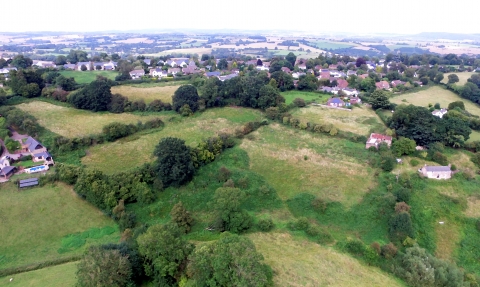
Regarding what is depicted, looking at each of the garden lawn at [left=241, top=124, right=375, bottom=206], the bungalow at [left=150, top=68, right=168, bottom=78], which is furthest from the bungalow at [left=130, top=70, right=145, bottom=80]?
the garden lawn at [left=241, top=124, right=375, bottom=206]

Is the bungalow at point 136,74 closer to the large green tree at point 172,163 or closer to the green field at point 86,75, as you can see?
the green field at point 86,75

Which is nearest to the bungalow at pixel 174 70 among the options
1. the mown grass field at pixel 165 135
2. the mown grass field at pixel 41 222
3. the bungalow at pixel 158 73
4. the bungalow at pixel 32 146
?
the bungalow at pixel 158 73

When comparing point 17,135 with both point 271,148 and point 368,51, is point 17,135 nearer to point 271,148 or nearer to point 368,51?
point 271,148

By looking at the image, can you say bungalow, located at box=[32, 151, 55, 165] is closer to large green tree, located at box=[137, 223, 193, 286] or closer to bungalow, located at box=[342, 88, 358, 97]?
large green tree, located at box=[137, 223, 193, 286]

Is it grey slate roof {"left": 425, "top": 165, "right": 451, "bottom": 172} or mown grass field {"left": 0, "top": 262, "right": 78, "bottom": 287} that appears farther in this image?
grey slate roof {"left": 425, "top": 165, "right": 451, "bottom": 172}

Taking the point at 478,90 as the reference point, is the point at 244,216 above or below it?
below

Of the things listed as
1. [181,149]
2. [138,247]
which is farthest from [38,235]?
[181,149]
